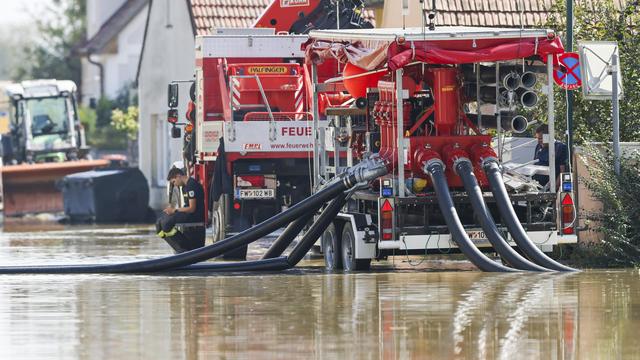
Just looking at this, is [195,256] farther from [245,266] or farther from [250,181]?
[250,181]

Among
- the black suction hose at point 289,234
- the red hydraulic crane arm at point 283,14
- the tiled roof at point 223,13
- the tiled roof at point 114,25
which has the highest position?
the tiled roof at point 114,25

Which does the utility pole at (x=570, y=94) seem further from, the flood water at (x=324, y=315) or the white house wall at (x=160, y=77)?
the white house wall at (x=160, y=77)

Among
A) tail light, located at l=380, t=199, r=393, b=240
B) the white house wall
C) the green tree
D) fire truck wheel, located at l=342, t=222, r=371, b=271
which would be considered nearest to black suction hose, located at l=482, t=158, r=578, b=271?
tail light, located at l=380, t=199, r=393, b=240

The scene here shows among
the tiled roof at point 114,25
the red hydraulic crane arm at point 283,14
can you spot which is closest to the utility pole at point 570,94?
the red hydraulic crane arm at point 283,14

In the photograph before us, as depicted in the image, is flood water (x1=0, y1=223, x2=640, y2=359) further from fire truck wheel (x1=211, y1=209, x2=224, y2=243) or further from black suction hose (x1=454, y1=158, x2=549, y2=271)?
fire truck wheel (x1=211, y1=209, x2=224, y2=243)

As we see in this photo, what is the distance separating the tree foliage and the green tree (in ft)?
157

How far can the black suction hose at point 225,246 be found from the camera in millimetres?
18250

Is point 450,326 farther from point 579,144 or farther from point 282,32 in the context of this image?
point 282,32

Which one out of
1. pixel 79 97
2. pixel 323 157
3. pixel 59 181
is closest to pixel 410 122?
pixel 323 157

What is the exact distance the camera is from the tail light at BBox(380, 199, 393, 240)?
17625 millimetres

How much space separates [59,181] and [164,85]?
13.6 feet

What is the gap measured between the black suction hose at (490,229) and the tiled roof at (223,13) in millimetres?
19071

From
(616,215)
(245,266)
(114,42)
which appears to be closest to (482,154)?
(616,215)

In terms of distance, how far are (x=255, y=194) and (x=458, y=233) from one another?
6.10m
